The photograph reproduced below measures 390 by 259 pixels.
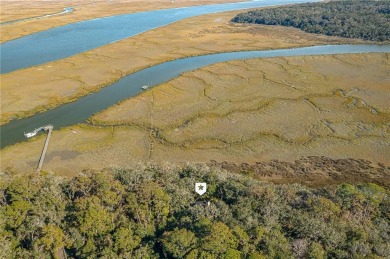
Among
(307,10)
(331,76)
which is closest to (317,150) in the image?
(331,76)

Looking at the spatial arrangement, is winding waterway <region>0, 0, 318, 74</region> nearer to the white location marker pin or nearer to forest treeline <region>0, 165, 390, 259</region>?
forest treeline <region>0, 165, 390, 259</region>

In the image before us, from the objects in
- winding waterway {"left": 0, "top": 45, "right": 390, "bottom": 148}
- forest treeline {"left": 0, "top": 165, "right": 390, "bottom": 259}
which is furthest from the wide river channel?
forest treeline {"left": 0, "top": 165, "right": 390, "bottom": 259}

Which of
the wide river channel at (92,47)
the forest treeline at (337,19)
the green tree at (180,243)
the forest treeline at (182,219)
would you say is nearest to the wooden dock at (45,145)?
the wide river channel at (92,47)

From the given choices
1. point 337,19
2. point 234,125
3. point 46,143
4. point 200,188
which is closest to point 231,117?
point 234,125

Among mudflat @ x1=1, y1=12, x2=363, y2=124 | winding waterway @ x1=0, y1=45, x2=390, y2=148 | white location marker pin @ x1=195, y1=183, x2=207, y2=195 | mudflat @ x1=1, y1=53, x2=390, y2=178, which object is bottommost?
mudflat @ x1=1, y1=53, x2=390, y2=178

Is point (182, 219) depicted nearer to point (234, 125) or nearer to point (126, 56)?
point (234, 125)
